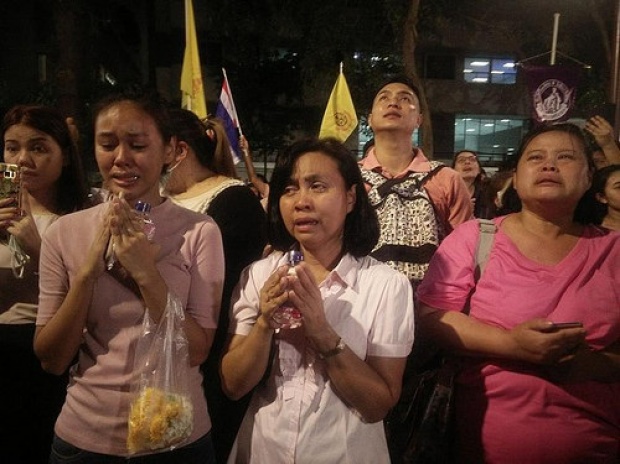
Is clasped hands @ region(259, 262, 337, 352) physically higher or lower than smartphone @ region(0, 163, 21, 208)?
lower

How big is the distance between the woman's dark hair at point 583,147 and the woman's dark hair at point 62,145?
2.13 metres

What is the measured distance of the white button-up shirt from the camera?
209 cm

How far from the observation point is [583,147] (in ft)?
8.55

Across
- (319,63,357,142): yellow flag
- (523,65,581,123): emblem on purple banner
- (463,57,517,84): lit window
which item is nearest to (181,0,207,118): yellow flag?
(319,63,357,142): yellow flag

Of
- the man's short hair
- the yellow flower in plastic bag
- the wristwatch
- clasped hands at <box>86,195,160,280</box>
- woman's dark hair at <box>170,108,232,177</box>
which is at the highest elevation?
the man's short hair

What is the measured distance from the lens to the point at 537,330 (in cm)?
221

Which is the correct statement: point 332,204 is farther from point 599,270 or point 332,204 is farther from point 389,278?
point 599,270

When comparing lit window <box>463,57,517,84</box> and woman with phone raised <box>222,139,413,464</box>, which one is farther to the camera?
lit window <box>463,57,517,84</box>

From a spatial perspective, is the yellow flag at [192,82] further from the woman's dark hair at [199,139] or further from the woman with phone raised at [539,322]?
the woman with phone raised at [539,322]

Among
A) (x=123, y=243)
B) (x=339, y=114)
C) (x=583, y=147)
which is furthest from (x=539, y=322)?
(x=339, y=114)

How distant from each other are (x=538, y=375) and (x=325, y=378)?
89 cm

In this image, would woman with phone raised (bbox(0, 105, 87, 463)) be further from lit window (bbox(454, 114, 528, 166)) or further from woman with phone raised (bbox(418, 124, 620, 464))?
lit window (bbox(454, 114, 528, 166))

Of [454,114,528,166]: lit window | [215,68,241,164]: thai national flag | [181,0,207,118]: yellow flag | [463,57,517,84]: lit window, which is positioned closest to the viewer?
[181,0,207,118]: yellow flag

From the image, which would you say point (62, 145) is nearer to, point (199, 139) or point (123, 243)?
point (199, 139)
